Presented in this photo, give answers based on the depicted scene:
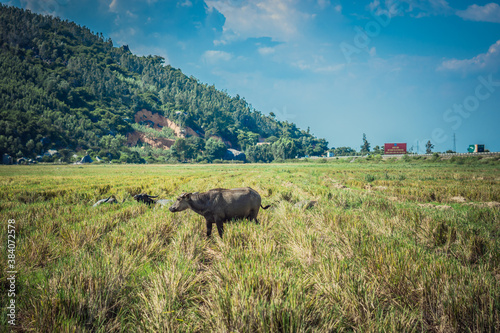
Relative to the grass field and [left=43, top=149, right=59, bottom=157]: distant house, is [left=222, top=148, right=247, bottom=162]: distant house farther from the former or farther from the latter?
the grass field

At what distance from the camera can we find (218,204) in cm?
605

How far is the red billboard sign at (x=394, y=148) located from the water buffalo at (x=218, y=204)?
138423 mm

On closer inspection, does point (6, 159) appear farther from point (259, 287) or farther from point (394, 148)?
point (394, 148)

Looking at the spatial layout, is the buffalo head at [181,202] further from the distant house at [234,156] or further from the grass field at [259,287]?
the distant house at [234,156]

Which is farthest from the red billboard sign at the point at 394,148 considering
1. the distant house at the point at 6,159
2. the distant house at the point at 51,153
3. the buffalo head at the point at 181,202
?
the distant house at the point at 51,153

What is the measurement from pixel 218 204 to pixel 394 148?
143 metres

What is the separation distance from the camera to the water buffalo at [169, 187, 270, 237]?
19.7ft

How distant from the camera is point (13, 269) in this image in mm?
3609

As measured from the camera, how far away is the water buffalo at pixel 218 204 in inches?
237

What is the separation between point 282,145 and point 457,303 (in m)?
138

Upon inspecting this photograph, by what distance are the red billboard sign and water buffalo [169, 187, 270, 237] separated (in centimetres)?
13842

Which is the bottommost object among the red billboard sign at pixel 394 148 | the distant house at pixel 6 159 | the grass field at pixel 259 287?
the grass field at pixel 259 287

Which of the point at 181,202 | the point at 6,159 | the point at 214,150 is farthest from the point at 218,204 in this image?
the point at 214,150

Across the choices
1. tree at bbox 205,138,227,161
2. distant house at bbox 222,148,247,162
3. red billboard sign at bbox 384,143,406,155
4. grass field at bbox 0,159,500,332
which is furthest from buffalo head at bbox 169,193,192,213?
distant house at bbox 222,148,247,162
